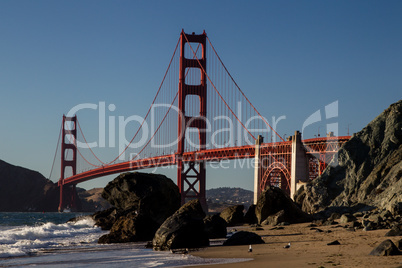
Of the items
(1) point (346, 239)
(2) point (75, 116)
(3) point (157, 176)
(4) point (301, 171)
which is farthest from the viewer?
(2) point (75, 116)

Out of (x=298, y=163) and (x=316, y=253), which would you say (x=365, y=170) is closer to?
(x=298, y=163)

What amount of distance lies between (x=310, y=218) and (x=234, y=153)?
32.3 metres

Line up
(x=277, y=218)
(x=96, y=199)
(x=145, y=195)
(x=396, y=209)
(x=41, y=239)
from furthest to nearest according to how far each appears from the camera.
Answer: (x=96, y=199), (x=145, y=195), (x=277, y=218), (x=41, y=239), (x=396, y=209)

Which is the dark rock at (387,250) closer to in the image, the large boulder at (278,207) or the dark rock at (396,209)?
the dark rock at (396,209)

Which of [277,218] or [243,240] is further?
[277,218]

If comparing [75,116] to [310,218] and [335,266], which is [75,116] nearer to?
[310,218]

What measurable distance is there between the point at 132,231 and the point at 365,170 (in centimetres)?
1964

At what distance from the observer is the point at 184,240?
16.4m

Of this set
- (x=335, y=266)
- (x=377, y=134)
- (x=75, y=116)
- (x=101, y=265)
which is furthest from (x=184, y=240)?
(x=75, y=116)

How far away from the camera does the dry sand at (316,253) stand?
414 inches

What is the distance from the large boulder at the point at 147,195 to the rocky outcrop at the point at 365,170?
418 inches

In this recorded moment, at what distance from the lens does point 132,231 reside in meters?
20.4

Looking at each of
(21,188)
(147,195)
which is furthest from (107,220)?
(21,188)

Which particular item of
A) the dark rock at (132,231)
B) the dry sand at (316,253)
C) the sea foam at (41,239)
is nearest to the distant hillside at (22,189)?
the sea foam at (41,239)
